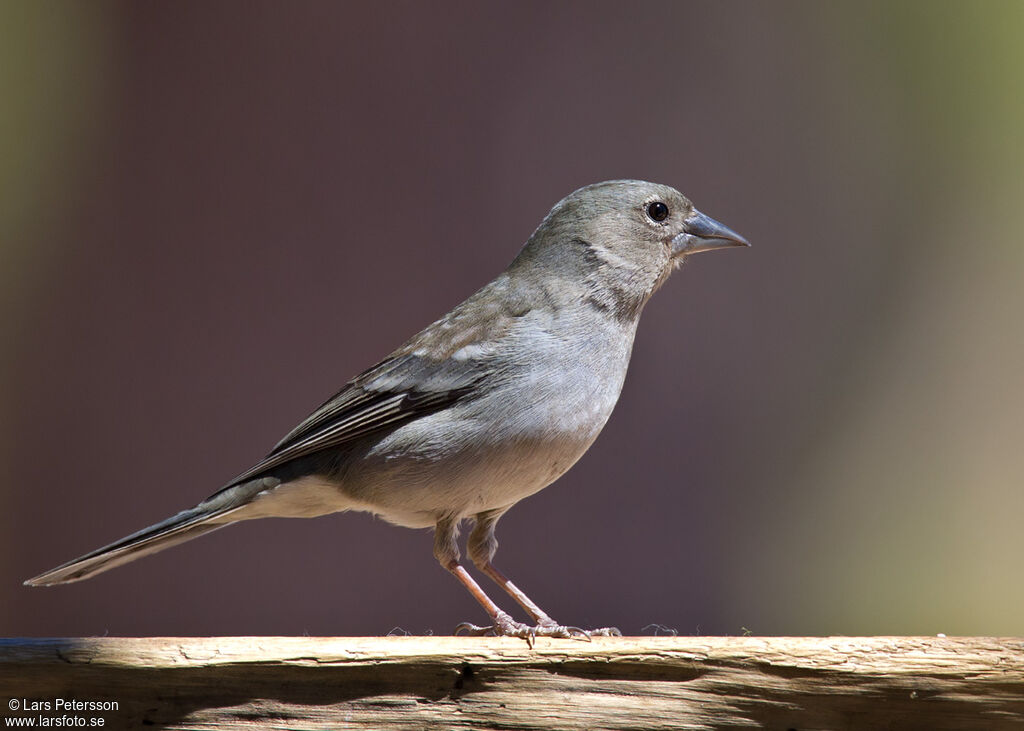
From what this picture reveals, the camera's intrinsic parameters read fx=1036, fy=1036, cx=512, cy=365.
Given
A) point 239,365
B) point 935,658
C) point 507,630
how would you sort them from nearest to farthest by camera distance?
point 935,658 < point 507,630 < point 239,365

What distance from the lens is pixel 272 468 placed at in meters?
3.29

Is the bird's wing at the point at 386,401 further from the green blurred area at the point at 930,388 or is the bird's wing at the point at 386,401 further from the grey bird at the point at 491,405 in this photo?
the green blurred area at the point at 930,388

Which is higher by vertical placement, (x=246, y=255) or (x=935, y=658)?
(x=246, y=255)

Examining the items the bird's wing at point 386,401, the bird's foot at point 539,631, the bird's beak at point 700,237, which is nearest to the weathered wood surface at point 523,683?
the bird's foot at point 539,631

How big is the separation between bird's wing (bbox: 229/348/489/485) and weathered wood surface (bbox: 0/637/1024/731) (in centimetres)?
92

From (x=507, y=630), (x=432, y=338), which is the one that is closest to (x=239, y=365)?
(x=432, y=338)

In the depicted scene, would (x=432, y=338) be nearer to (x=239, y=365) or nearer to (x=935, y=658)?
(x=935, y=658)

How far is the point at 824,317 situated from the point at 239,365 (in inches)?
133

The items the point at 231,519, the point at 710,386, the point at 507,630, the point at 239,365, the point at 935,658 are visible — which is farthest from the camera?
the point at 710,386

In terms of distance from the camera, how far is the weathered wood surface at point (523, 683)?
2.32 meters

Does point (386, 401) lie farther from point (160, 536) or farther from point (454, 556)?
point (160, 536)

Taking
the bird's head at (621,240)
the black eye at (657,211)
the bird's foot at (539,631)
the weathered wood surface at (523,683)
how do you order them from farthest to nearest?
the black eye at (657,211) < the bird's head at (621,240) < the bird's foot at (539,631) < the weathered wood surface at (523,683)

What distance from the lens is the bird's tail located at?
9.55 ft

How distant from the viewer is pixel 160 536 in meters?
3.07
